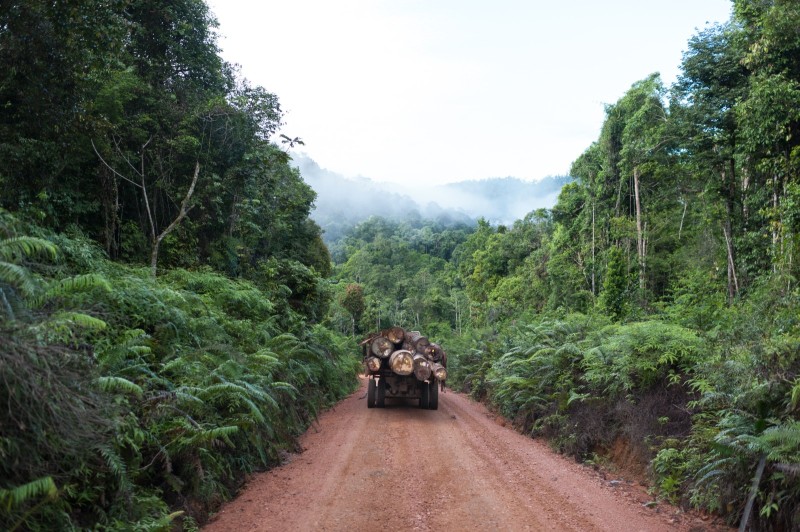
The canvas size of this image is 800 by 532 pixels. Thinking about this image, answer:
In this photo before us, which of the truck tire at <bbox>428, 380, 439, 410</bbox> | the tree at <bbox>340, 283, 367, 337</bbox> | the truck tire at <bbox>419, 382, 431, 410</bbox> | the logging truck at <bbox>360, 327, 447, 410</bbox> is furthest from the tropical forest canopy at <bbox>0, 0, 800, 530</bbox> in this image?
the tree at <bbox>340, 283, 367, 337</bbox>

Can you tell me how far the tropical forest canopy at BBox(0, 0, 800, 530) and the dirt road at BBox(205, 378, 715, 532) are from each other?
1.55 ft

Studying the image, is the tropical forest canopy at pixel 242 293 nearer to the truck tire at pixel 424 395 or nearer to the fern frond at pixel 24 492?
the fern frond at pixel 24 492

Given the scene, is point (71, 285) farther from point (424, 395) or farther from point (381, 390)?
point (424, 395)

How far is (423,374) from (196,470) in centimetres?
794

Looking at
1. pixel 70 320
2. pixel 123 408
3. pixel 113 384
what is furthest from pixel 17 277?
pixel 123 408

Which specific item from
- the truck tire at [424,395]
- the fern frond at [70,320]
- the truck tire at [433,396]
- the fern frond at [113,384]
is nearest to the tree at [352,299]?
the truck tire at [424,395]

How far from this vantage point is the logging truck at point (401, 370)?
13211 millimetres

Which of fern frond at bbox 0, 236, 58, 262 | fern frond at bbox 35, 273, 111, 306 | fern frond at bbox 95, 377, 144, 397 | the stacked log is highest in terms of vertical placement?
fern frond at bbox 0, 236, 58, 262

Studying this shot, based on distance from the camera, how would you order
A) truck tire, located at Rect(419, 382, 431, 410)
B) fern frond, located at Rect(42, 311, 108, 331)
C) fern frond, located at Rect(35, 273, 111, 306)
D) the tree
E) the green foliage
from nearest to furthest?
the green foliage → fern frond, located at Rect(42, 311, 108, 331) → fern frond, located at Rect(35, 273, 111, 306) → truck tire, located at Rect(419, 382, 431, 410) → the tree

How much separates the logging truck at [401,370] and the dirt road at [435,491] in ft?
A: 9.46

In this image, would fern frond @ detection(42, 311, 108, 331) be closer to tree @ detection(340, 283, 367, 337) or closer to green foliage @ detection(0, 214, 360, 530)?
green foliage @ detection(0, 214, 360, 530)

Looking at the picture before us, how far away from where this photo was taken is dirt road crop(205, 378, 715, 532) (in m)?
5.68

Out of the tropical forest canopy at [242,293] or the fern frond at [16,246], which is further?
the tropical forest canopy at [242,293]

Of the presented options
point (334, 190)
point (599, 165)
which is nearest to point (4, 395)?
point (599, 165)
